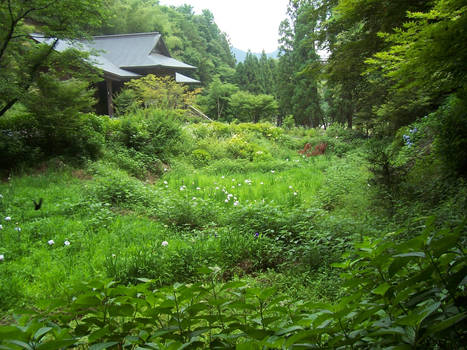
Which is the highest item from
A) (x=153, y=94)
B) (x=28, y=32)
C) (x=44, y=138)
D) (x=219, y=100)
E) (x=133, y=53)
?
(x=133, y=53)

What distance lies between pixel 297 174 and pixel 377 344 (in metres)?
7.49

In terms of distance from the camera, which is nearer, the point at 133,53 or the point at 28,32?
the point at 28,32

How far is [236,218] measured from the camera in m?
4.43

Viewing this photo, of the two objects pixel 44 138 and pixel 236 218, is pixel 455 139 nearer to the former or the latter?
pixel 236 218

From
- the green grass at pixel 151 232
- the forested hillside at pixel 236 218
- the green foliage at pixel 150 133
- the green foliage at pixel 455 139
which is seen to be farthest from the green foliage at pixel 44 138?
the green foliage at pixel 455 139

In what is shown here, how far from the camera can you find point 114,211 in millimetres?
5230

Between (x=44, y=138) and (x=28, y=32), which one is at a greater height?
(x=28, y=32)

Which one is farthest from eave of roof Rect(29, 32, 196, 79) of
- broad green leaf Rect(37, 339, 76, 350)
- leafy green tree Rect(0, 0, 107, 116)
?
broad green leaf Rect(37, 339, 76, 350)

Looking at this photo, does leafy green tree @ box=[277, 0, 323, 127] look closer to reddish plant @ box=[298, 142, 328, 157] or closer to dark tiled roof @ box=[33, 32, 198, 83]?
dark tiled roof @ box=[33, 32, 198, 83]

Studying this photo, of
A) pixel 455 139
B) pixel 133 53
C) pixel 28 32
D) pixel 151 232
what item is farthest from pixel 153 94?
pixel 455 139

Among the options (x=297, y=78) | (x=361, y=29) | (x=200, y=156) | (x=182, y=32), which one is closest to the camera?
(x=361, y=29)

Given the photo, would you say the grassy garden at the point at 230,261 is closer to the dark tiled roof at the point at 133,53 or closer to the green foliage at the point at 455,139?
the green foliage at the point at 455,139

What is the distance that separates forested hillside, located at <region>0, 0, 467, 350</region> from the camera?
92cm

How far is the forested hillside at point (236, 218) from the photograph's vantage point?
36.0 inches
